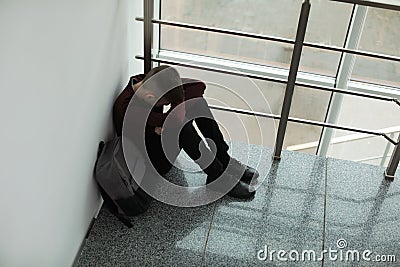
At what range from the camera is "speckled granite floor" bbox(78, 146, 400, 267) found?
2082mm

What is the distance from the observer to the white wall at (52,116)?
1.28 m

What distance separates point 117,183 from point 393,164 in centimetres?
130

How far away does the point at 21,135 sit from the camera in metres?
1.35

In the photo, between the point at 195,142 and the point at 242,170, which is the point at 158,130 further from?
the point at 242,170

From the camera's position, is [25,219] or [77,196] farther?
[77,196]

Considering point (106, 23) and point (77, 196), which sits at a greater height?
point (106, 23)

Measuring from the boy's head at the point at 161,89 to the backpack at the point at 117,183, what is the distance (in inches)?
8.6

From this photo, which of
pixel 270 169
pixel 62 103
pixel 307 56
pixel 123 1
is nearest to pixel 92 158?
pixel 62 103

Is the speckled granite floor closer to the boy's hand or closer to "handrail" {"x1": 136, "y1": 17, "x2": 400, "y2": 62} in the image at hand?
the boy's hand

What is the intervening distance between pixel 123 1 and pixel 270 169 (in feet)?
3.40

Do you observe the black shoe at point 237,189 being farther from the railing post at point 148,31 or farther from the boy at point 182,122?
the railing post at point 148,31

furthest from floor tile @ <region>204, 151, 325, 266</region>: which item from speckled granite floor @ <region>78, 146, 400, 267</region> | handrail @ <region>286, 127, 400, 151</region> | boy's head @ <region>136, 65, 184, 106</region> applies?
handrail @ <region>286, 127, 400, 151</region>

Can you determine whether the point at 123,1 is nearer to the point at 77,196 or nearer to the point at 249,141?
the point at 77,196

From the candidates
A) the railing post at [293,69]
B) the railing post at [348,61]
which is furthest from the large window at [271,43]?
the railing post at [293,69]
